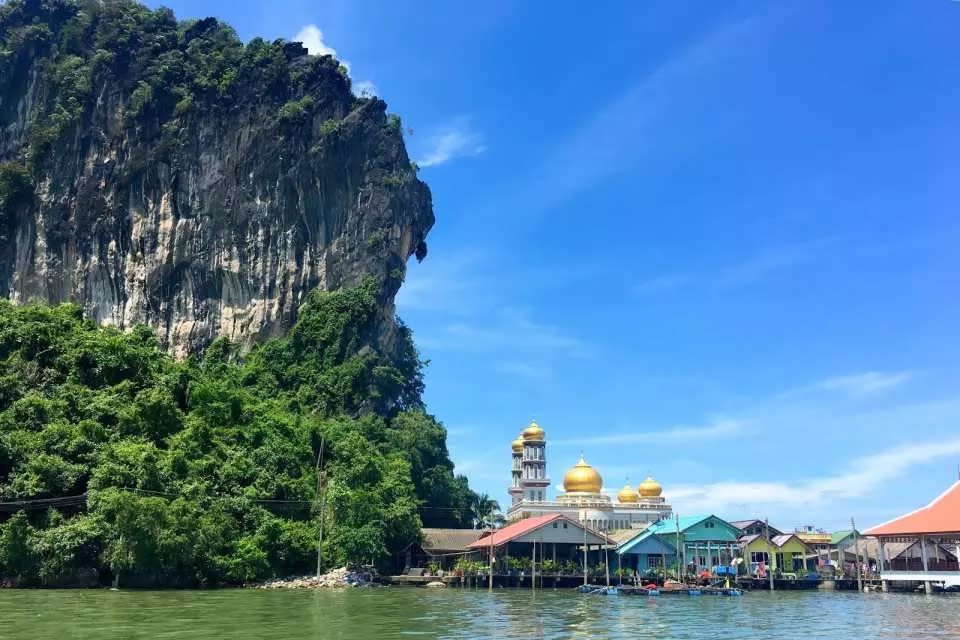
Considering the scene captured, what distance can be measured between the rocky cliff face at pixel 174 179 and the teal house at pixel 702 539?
24.5m


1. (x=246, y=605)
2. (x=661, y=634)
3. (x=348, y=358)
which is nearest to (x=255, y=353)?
(x=348, y=358)

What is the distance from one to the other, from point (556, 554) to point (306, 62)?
131 feet

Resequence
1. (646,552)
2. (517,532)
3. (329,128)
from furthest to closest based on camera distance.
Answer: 1. (329,128)
2. (646,552)
3. (517,532)

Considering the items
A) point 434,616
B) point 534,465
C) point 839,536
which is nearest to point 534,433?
point 534,465

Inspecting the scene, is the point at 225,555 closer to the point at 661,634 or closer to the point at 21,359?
the point at 21,359

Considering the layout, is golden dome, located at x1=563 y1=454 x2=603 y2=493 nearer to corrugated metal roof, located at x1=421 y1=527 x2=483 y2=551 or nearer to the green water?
corrugated metal roof, located at x1=421 y1=527 x2=483 y2=551

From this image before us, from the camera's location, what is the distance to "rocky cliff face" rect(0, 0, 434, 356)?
2297 inches

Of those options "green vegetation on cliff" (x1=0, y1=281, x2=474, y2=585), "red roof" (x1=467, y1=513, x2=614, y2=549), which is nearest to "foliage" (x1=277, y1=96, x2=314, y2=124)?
"green vegetation on cliff" (x1=0, y1=281, x2=474, y2=585)

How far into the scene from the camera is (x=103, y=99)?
196 feet

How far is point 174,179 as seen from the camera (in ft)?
196

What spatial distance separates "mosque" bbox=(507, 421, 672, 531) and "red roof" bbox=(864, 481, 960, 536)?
22.2 metres

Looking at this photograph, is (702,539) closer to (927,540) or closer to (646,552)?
(646,552)

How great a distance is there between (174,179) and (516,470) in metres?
39.0

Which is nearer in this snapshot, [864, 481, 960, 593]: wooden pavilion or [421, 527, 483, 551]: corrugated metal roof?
[864, 481, 960, 593]: wooden pavilion
